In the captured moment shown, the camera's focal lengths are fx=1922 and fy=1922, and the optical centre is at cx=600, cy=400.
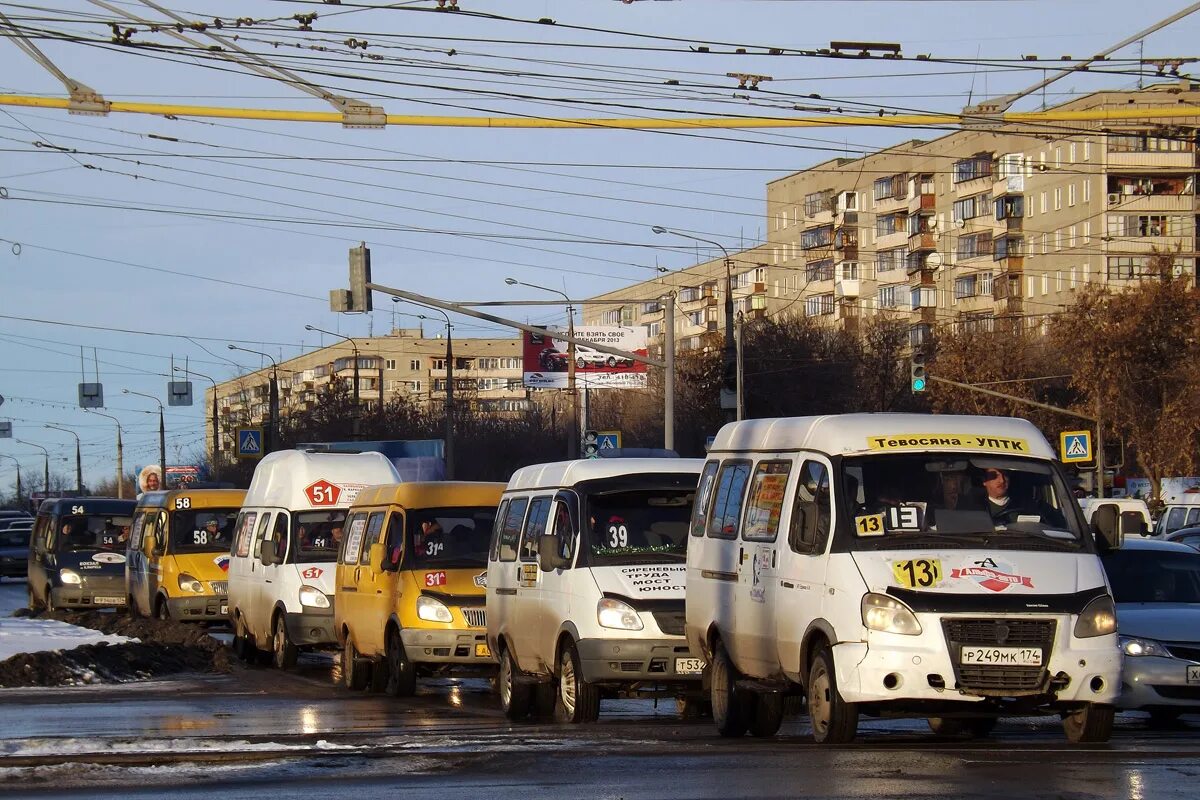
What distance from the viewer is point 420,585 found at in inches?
754

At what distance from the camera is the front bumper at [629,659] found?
1457cm

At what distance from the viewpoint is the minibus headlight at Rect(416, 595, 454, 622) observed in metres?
19.0

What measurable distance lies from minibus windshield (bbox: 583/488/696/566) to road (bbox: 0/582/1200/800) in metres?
1.36

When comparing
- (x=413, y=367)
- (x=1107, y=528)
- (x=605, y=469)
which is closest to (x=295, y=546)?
(x=605, y=469)

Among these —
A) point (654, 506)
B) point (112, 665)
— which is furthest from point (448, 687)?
point (654, 506)

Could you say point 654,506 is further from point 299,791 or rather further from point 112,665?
point 112,665

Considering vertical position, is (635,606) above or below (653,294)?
below

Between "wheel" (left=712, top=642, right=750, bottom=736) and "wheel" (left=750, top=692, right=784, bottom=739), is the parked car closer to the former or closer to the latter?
"wheel" (left=712, top=642, right=750, bottom=736)

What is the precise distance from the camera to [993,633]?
38.0 feet

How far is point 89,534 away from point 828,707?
2550 cm

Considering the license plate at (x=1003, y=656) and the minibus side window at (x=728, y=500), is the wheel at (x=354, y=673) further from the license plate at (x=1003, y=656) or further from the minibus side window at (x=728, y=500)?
the license plate at (x=1003, y=656)

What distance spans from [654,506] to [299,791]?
6156 millimetres

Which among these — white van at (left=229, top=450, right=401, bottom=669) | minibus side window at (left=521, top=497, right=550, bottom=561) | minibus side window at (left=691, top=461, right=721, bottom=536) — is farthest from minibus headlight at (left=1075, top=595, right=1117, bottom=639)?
white van at (left=229, top=450, right=401, bottom=669)

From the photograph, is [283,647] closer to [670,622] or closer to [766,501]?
[670,622]
